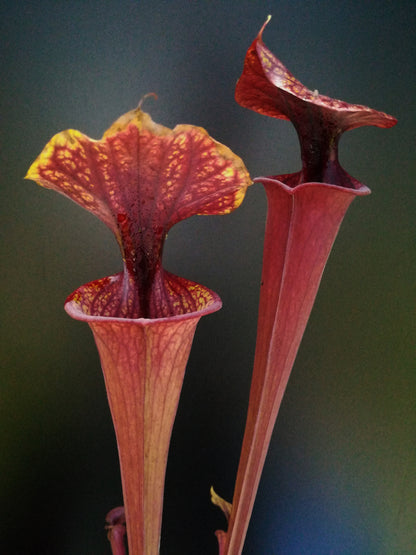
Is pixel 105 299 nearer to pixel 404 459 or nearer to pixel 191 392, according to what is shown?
pixel 191 392

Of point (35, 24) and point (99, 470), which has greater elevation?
point (35, 24)

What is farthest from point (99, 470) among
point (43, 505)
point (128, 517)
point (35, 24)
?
point (35, 24)

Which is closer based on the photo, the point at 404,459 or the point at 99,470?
the point at 99,470

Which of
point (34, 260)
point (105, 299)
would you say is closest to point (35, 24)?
point (34, 260)

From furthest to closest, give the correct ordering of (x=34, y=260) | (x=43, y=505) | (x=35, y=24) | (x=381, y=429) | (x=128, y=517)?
(x=381, y=429), (x=43, y=505), (x=34, y=260), (x=35, y=24), (x=128, y=517)

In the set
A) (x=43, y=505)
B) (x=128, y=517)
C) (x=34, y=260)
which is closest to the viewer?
(x=128, y=517)

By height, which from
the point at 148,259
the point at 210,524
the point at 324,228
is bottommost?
the point at 210,524

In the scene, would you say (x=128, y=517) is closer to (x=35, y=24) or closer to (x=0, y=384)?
(x=0, y=384)
